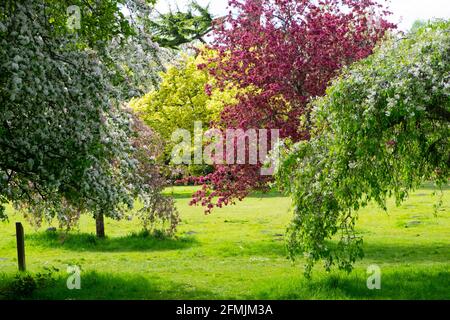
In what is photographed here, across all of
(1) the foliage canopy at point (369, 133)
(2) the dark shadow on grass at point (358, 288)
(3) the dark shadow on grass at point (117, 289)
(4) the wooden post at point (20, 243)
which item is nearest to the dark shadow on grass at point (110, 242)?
(4) the wooden post at point (20, 243)

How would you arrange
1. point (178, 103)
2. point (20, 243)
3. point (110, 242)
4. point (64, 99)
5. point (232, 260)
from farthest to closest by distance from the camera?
1. point (178, 103)
2. point (110, 242)
3. point (232, 260)
4. point (20, 243)
5. point (64, 99)

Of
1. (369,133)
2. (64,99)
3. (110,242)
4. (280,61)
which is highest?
(280,61)

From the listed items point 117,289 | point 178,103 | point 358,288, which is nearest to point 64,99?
point 117,289

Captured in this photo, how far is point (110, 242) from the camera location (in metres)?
23.7

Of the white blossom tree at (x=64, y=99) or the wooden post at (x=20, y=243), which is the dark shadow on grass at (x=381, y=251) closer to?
the wooden post at (x=20, y=243)

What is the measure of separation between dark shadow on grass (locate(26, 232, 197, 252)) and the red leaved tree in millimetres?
2122

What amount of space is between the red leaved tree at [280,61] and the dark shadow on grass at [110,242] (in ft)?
6.96

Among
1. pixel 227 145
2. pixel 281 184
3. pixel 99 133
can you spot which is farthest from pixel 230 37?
pixel 99 133

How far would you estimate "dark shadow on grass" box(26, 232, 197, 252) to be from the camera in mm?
22750

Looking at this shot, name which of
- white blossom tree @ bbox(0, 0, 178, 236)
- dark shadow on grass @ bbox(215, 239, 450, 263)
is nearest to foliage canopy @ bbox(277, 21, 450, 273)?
white blossom tree @ bbox(0, 0, 178, 236)

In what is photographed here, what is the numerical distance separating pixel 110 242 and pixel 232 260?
582 centimetres

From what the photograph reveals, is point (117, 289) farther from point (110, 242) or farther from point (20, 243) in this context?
point (110, 242)

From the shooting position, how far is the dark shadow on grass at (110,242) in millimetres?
22750

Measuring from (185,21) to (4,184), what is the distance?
107 ft
